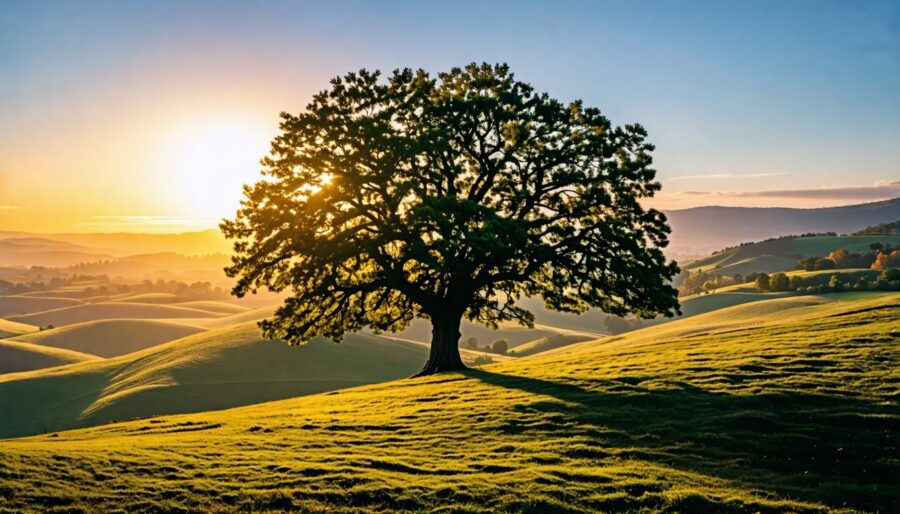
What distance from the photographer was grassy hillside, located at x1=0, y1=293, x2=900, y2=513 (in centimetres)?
1473

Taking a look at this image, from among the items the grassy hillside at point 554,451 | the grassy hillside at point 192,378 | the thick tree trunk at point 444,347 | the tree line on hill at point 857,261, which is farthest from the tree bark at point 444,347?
the tree line on hill at point 857,261

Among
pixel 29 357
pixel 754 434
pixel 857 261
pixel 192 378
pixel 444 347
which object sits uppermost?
pixel 857 261

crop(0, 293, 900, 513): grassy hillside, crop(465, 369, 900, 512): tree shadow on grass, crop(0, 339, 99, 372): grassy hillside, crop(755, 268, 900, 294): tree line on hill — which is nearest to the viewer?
crop(0, 293, 900, 513): grassy hillside

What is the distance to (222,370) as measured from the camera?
9719cm

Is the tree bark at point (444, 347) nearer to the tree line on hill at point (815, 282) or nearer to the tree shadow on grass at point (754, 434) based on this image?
the tree shadow on grass at point (754, 434)

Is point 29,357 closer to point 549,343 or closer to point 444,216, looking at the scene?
point 549,343

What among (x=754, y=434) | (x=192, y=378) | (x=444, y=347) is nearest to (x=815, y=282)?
(x=444, y=347)

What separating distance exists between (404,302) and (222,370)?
209 ft

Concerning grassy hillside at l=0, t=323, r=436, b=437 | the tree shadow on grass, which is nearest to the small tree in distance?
the tree shadow on grass

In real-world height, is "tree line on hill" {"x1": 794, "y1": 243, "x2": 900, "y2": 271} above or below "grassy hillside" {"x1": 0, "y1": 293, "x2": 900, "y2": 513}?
above

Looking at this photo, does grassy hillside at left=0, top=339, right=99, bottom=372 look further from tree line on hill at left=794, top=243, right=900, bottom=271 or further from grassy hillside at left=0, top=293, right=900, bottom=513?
tree line on hill at left=794, top=243, right=900, bottom=271

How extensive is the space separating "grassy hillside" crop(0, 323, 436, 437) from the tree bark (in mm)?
49935

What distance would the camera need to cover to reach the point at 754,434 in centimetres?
1872

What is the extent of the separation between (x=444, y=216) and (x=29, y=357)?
470 ft
